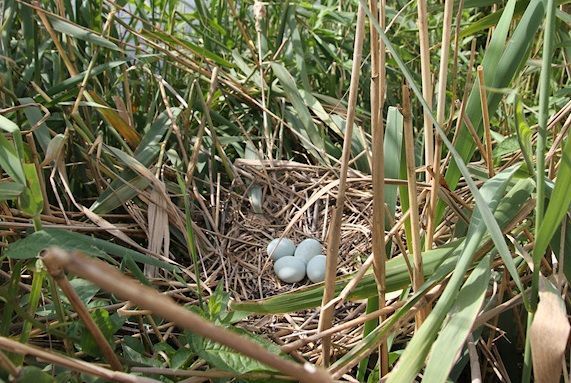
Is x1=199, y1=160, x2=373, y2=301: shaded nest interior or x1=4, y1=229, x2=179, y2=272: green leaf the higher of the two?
x1=4, y1=229, x2=179, y2=272: green leaf

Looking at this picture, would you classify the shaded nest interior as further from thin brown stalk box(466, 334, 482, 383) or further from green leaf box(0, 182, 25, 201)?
green leaf box(0, 182, 25, 201)

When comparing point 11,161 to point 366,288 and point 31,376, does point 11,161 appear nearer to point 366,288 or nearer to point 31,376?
point 31,376

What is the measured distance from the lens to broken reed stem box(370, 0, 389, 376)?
836 mm

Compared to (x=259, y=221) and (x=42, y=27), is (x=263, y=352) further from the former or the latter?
(x=42, y=27)

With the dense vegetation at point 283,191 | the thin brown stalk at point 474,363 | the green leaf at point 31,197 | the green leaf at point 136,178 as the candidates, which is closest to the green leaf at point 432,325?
the dense vegetation at point 283,191

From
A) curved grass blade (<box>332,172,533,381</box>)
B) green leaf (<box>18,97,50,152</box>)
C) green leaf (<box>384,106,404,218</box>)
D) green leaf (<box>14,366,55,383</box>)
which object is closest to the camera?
green leaf (<box>14,366,55,383</box>)

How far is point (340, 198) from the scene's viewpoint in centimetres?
86

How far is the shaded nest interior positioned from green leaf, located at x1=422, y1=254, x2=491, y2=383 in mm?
530

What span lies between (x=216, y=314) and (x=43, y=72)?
0.81 meters

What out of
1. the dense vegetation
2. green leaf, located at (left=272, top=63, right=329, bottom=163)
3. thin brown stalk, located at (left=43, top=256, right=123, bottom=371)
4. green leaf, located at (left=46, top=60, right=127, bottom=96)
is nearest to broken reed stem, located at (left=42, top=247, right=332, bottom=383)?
the dense vegetation

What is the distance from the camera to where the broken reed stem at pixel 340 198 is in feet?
2.68

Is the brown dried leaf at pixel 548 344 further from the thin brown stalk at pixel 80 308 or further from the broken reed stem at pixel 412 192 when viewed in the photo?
the thin brown stalk at pixel 80 308

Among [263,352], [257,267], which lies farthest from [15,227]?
[263,352]

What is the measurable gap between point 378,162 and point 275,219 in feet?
2.37
